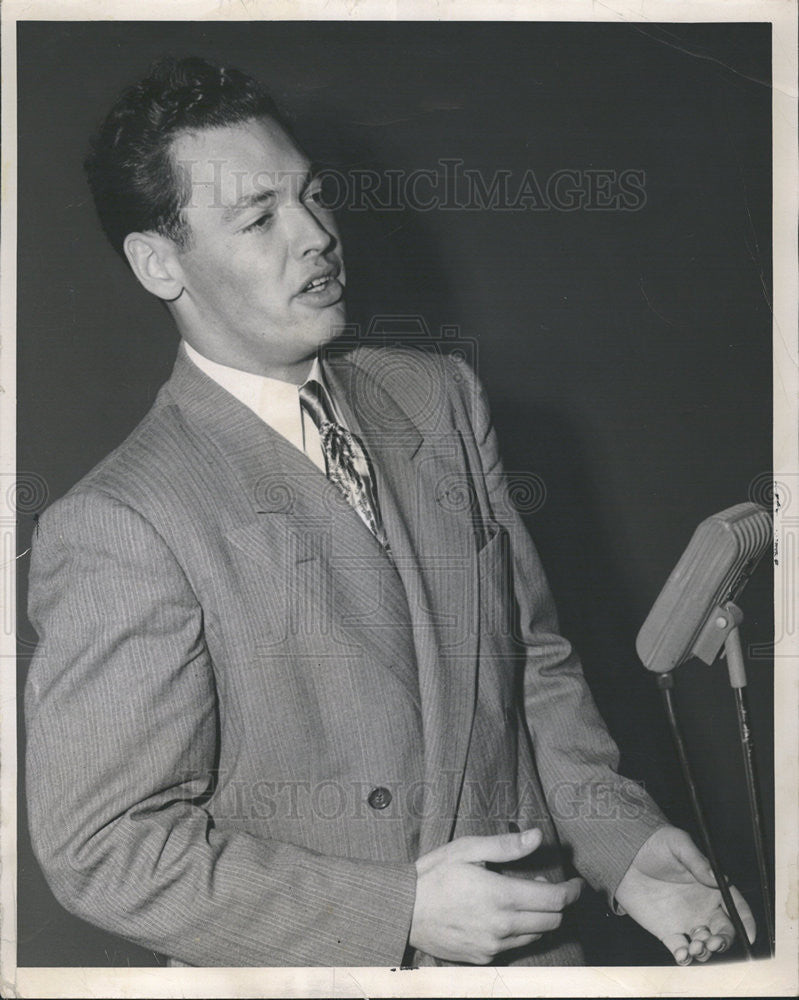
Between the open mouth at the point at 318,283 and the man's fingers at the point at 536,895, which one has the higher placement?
the open mouth at the point at 318,283

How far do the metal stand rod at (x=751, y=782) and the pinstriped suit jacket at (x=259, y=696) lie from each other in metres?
0.23

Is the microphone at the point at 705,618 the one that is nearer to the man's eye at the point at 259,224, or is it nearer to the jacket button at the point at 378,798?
the jacket button at the point at 378,798

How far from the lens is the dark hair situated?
1.58 metres

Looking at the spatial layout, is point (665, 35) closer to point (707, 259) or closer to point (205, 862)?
point (707, 259)

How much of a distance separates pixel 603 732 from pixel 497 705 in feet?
0.64

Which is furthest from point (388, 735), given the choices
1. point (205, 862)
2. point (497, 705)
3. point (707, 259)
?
point (707, 259)

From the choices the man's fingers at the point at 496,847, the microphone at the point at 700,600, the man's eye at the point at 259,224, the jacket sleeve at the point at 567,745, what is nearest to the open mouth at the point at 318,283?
the man's eye at the point at 259,224

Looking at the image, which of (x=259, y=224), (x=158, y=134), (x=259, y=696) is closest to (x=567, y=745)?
(x=259, y=696)

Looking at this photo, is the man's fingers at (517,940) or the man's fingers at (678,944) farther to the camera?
the man's fingers at (678,944)

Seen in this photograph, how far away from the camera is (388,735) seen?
1546 millimetres

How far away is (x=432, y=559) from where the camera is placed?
163 centimetres

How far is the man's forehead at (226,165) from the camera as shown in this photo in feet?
5.13

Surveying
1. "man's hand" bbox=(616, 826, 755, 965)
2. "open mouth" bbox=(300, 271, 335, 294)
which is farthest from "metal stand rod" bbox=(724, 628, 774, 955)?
"open mouth" bbox=(300, 271, 335, 294)

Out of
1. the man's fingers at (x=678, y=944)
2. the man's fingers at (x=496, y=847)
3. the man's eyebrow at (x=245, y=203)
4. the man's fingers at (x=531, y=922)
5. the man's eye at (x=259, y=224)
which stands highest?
the man's eyebrow at (x=245, y=203)
